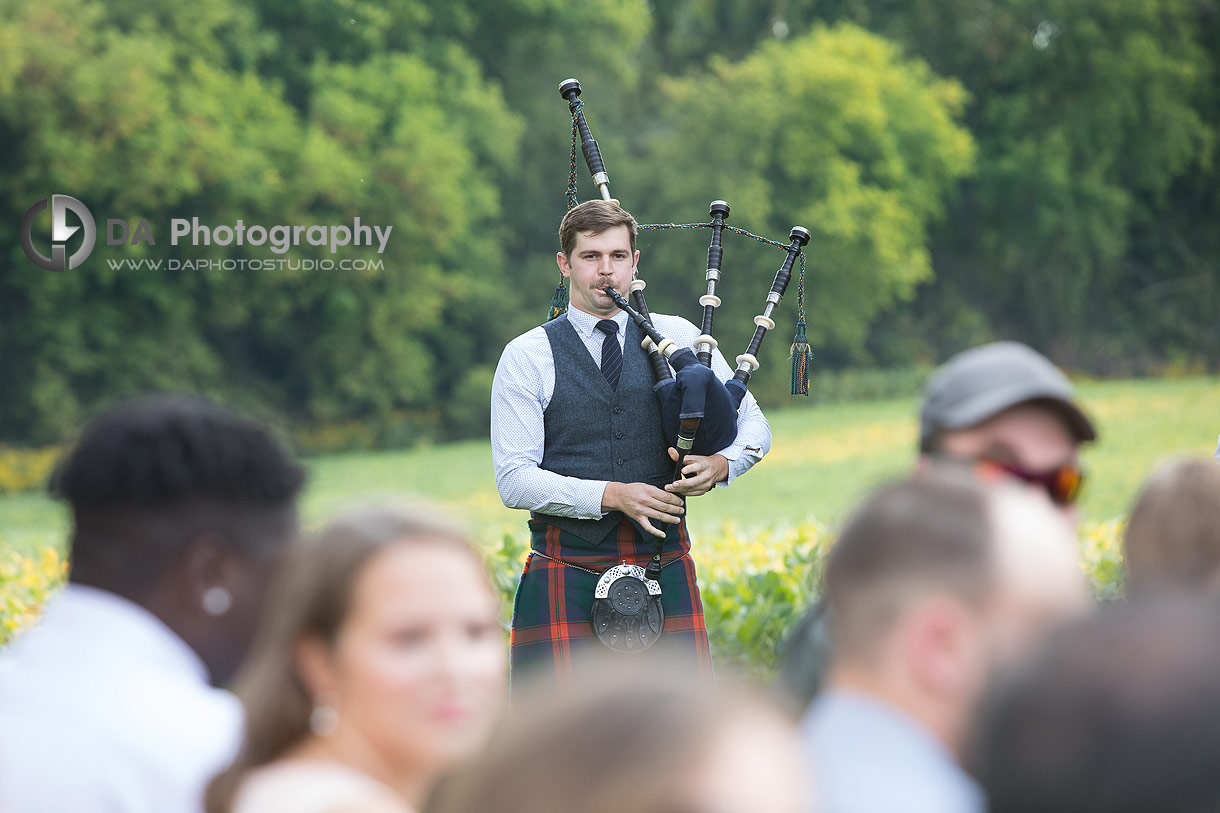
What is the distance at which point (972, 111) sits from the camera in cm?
3397

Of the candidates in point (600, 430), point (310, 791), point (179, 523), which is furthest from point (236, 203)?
point (310, 791)

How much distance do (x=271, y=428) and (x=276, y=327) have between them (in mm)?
22373

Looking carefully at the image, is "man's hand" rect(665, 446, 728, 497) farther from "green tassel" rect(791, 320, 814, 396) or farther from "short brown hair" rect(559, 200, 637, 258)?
"green tassel" rect(791, 320, 814, 396)

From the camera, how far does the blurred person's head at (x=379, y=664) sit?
1.36m

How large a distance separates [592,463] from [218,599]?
1.78 meters

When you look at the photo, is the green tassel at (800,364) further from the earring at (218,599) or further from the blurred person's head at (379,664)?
the blurred person's head at (379,664)

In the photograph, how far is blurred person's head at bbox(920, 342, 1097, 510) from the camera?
1883 mm

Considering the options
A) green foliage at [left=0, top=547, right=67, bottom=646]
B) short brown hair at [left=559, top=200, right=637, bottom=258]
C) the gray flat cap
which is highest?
short brown hair at [left=559, top=200, right=637, bottom=258]

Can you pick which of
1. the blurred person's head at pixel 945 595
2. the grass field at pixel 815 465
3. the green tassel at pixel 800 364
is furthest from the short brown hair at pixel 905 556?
the grass field at pixel 815 465

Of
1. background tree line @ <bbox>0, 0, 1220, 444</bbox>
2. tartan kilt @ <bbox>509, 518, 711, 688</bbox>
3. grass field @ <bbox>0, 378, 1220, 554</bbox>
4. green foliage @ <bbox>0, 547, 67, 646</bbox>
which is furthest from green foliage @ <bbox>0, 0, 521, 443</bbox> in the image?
tartan kilt @ <bbox>509, 518, 711, 688</bbox>

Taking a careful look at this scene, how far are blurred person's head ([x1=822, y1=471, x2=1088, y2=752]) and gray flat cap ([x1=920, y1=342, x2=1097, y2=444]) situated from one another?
0.56 m

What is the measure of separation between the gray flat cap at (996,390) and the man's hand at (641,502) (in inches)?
53.1

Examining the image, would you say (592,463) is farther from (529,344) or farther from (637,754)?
(637,754)

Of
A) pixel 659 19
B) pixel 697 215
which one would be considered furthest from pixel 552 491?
pixel 659 19
